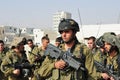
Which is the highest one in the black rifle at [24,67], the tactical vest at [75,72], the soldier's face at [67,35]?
the soldier's face at [67,35]

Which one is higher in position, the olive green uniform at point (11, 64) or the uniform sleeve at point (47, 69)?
the uniform sleeve at point (47, 69)

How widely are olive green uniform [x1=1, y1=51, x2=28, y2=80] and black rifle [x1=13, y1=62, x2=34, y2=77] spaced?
0.07m

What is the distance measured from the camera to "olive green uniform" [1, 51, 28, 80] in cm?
701

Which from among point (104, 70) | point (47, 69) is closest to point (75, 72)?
point (47, 69)

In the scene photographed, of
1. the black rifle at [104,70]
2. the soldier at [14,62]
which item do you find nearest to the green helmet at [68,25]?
the black rifle at [104,70]

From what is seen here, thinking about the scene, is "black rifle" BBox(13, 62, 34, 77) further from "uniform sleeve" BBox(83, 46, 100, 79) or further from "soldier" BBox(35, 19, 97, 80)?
"uniform sleeve" BBox(83, 46, 100, 79)

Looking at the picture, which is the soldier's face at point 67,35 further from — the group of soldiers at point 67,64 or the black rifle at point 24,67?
the black rifle at point 24,67

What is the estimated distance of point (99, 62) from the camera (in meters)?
5.66

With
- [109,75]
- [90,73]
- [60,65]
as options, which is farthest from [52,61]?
[109,75]

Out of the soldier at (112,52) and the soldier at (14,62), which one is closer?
the soldier at (112,52)

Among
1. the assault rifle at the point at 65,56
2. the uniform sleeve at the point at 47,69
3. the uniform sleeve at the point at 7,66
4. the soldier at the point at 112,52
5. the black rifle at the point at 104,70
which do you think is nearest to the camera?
the assault rifle at the point at 65,56

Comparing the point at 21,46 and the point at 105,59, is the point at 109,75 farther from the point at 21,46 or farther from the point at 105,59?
the point at 21,46

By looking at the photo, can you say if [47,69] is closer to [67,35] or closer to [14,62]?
[67,35]

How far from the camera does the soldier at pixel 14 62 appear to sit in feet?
23.0
